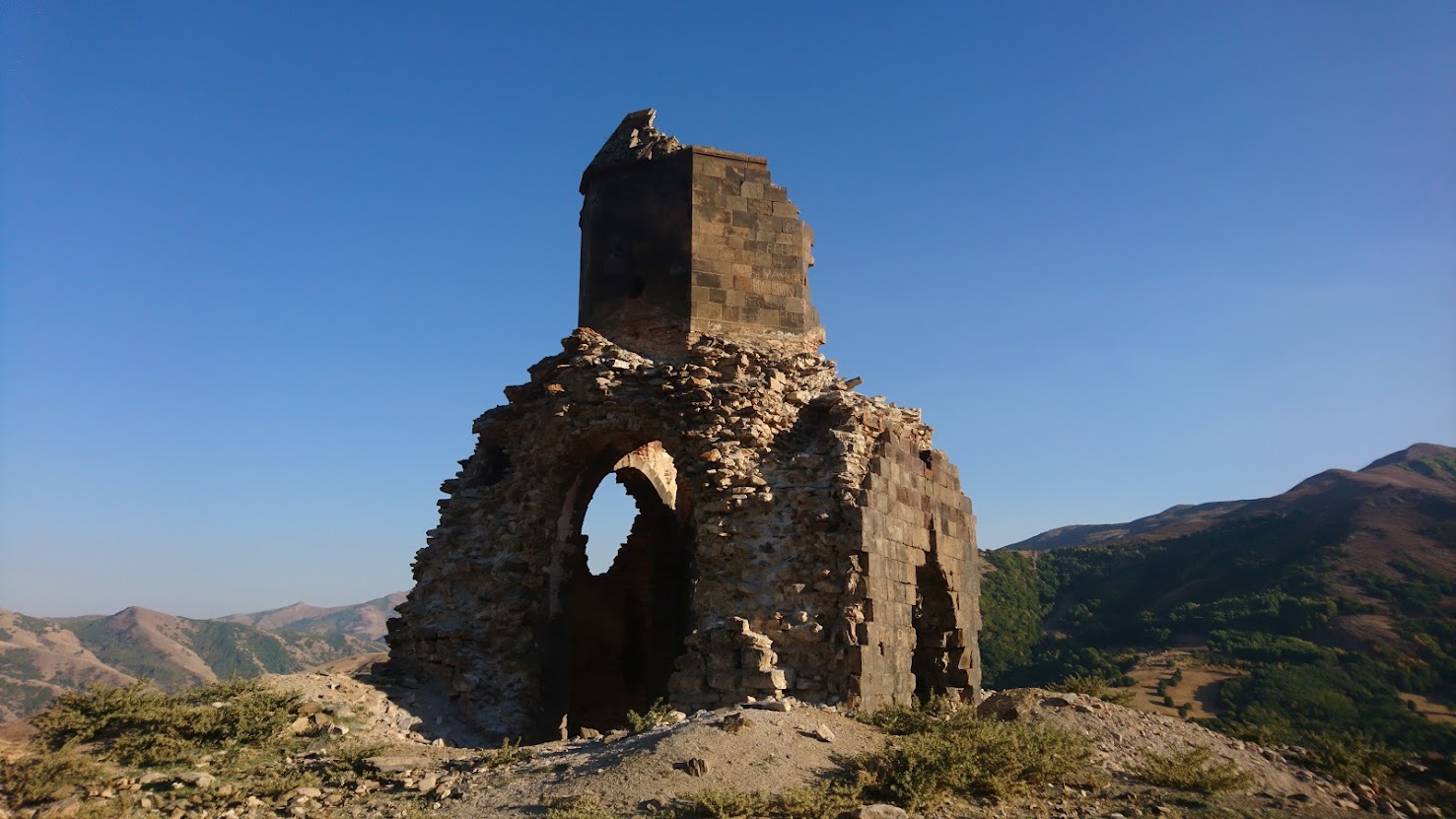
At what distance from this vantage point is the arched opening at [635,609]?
12.7 metres

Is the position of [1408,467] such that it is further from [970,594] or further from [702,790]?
[702,790]

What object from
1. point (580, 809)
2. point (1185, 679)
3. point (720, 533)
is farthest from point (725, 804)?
point (1185, 679)

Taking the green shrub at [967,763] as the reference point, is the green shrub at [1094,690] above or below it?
above

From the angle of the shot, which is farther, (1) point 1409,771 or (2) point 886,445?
(2) point 886,445

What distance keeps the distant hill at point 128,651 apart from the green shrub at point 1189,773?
4204cm

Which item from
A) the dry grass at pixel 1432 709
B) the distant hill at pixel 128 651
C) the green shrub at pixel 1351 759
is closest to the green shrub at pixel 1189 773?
the green shrub at pixel 1351 759

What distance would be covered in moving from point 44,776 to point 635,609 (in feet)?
26.9

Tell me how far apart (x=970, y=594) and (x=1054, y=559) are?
31.1m

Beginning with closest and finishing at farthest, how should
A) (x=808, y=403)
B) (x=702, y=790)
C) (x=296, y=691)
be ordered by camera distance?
(x=702, y=790), (x=296, y=691), (x=808, y=403)

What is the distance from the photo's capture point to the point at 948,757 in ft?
19.2

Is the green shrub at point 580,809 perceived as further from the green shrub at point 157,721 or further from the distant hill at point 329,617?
the distant hill at point 329,617

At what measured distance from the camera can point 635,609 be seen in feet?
45.8

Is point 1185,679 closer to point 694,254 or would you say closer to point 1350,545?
point 1350,545

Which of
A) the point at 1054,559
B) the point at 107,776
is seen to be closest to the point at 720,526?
the point at 107,776
